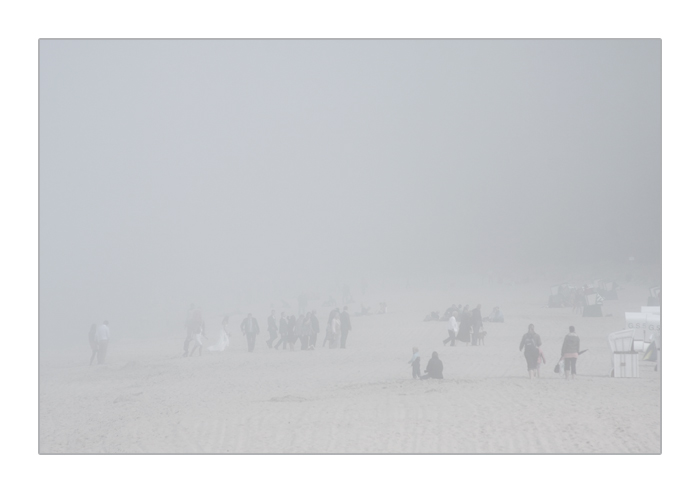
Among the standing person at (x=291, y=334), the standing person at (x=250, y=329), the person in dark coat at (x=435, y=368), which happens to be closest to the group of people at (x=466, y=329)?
the standing person at (x=291, y=334)

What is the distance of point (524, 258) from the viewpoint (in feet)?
238

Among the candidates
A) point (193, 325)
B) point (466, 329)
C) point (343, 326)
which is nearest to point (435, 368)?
point (466, 329)

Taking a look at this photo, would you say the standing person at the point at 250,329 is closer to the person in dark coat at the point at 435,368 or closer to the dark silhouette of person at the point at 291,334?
the dark silhouette of person at the point at 291,334

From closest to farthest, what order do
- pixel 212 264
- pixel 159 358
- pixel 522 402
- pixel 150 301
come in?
pixel 522 402
pixel 159 358
pixel 150 301
pixel 212 264

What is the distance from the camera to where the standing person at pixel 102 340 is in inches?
891

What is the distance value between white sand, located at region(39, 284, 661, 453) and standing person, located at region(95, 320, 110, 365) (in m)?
0.53

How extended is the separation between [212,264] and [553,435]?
7091 cm

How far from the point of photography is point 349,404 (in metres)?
14.2

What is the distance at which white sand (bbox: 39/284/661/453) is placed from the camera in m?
12.0

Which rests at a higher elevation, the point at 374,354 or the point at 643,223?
the point at 643,223

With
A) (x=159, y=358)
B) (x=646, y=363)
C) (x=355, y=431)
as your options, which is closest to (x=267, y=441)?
(x=355, y=431)

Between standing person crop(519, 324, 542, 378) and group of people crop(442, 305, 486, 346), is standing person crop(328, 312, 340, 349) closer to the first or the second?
group of people crop(442, 305, 486, 346)

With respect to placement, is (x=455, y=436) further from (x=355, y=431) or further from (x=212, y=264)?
(x=212, y=264)

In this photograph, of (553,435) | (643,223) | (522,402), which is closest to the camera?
(553,435)
